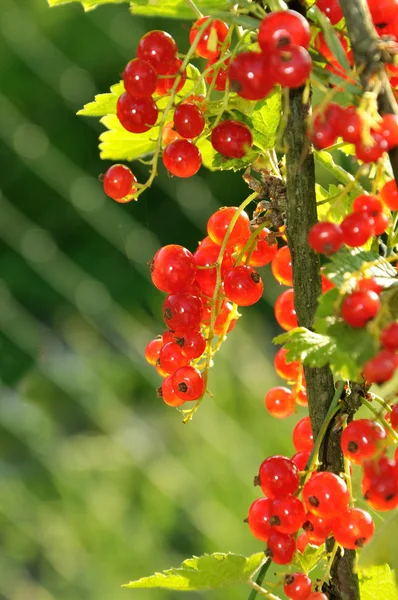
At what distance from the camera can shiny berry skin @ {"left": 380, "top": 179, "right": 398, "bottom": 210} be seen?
1.15ft

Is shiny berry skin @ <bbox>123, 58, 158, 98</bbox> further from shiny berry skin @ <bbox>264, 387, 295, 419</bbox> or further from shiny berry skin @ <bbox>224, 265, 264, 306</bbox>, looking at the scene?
shiny berry skin @ <bbox>264, 387, 295, 419</bbox>

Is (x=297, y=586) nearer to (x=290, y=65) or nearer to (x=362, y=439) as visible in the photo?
(x=362, y=439)

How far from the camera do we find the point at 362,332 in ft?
1.03

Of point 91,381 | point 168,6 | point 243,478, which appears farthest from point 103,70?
point 168,6

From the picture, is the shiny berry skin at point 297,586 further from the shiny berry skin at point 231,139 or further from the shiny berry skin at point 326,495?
the shiny berry skin at point 231,139

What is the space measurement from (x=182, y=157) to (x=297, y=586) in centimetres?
20

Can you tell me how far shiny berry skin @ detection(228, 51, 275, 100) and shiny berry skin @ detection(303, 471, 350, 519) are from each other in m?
0.16

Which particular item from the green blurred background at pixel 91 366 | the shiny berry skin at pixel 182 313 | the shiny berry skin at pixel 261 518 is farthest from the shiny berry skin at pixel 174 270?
the green blurred background at pixel 91 366

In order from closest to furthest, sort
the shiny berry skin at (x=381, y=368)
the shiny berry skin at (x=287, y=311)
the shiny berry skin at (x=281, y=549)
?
the shiny berry skin at (x=381, y=368)
the shiny berry skin at (x=281, y=549)
the shiny berry skin at (x=287, y=311)

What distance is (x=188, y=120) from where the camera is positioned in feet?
1.35

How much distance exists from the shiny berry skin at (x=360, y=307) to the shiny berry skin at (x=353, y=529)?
12 centimetres

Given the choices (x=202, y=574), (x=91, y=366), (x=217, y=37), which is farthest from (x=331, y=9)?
(x=91, y=366)

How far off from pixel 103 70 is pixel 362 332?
9.34 ft

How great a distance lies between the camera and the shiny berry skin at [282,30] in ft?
1.03
